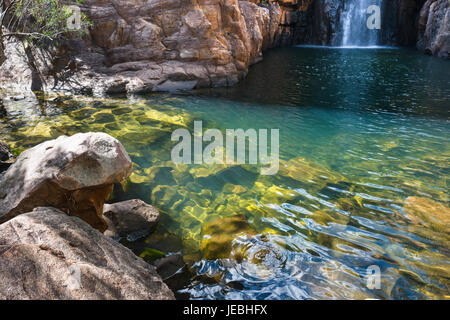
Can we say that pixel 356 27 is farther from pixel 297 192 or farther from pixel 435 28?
pixel 297 192

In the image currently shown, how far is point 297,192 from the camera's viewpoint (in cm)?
593

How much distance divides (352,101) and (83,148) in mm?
12495

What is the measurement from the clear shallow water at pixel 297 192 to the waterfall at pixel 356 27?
2455 centimetres

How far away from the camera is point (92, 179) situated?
3639mm

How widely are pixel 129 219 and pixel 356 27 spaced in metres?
38.2

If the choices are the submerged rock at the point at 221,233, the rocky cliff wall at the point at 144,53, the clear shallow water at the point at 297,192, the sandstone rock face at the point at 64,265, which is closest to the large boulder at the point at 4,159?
the clear shallow water at the point at 297,192

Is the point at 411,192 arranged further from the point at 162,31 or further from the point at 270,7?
the point at 270,7

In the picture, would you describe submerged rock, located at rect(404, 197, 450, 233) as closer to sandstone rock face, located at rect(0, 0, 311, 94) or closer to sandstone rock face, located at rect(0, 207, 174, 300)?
sandstone rock face, located at rect(0, 207, 174, 300)

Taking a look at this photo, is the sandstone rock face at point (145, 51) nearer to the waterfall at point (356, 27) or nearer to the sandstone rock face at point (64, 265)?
the sandstone rock face at point (64, 265)

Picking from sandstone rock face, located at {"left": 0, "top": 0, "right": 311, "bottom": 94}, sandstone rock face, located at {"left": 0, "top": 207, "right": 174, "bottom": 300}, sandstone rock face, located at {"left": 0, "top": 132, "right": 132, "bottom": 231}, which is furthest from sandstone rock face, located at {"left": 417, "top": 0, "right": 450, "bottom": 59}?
sandstone rock face, located at {"left": 0, "top": 207, "right": 174, "bottom": 300}

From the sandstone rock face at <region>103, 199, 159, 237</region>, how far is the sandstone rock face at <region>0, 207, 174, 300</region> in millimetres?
1303

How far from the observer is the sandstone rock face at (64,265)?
2.36 m

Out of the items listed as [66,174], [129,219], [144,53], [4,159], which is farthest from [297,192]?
[144,53]
